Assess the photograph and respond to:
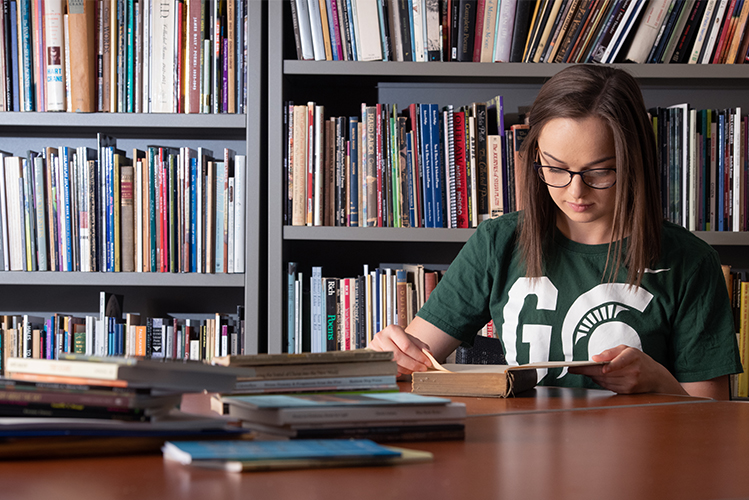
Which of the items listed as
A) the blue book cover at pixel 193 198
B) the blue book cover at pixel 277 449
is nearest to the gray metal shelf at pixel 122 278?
the blue book cover at pixel 193 198

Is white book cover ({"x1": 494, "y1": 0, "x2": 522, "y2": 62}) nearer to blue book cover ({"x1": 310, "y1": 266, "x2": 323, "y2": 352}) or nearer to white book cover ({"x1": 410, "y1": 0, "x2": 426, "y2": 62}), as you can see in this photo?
white book cover ({"x1": 410, "y1": 0, "x2": 426, "y2": 62})

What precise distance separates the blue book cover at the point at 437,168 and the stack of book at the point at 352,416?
3.91ft

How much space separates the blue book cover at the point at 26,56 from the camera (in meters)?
1.80

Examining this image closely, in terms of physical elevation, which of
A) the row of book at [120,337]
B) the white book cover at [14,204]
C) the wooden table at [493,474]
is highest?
the white book cover at [14,204]

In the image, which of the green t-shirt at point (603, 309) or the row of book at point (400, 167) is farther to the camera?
the row of book at point (400, 167)

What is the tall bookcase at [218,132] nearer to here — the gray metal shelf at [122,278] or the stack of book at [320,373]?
the gray metal shelf at [122,278]

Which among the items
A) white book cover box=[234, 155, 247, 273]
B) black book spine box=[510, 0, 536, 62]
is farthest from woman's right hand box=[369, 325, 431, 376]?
black book spine box=[510, 0, 536, 62]

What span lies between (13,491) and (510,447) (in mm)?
391

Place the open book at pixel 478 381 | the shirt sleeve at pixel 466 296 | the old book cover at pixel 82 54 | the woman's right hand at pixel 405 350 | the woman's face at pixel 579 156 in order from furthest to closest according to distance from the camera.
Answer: the old book cover at pixel 82 54, the shirt sleeve at pixel 466 296, the woman's face at pixel 579 156, the woman's right hand at pixel 405 350, the open book at pixel 478 381

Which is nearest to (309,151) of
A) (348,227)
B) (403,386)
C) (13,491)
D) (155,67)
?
(348,227)

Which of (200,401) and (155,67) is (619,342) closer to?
(200,401)

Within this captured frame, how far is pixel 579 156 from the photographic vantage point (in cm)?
120

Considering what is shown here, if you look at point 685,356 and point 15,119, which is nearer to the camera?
point 685,356

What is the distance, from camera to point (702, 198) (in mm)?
1796
